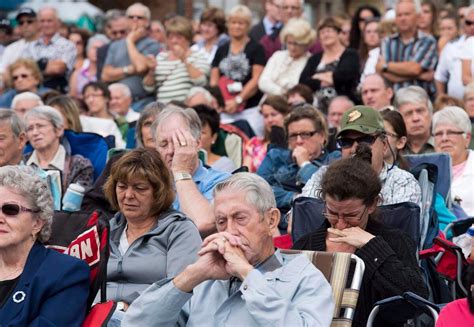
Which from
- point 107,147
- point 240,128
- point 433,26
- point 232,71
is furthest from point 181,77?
point 107,147

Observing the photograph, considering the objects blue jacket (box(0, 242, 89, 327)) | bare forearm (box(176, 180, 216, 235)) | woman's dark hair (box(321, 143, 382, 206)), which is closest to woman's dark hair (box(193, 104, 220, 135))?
bare forearm (box(176, 180, 216, 235))

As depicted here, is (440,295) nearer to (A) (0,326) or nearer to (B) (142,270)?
(B) (142,270)

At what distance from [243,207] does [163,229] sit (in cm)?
136

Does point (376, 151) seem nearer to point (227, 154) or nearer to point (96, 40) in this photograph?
point (227, 154)

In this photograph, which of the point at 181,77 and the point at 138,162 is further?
the point at 181,77

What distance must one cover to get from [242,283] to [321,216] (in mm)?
2075

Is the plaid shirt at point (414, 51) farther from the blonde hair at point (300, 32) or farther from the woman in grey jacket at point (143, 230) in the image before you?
the woman in grey jacket at point (143, 230)

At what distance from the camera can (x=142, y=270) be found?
7195mm

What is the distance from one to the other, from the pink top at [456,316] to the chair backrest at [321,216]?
158 centimetres

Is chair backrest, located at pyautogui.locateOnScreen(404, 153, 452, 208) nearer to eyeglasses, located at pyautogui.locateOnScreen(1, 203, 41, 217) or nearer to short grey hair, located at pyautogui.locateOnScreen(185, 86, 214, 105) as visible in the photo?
eyeglasses, located at pyautogui.locateOnScreen(1, 203, 41, 217)

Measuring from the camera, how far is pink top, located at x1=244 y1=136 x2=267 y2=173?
12.0 meters

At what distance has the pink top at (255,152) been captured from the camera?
11969 mm

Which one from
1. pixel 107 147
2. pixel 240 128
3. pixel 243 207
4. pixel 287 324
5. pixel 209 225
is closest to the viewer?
pixel 287 324

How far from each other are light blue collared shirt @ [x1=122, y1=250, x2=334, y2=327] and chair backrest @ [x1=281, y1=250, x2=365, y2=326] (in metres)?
0.38
